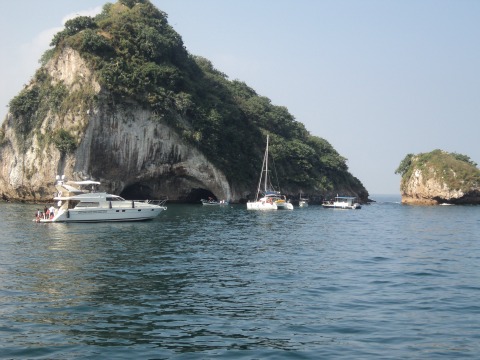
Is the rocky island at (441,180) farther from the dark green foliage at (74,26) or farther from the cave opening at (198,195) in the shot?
the dark green foliage at (74,26)

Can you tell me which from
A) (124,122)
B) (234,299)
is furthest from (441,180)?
(234,299)

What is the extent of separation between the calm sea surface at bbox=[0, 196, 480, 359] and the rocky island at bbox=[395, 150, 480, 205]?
70205mm

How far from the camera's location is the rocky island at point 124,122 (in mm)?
66500

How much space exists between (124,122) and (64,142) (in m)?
8.22

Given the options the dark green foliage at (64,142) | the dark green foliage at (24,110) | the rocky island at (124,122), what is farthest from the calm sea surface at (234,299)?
the dark green foliage at (24,110)

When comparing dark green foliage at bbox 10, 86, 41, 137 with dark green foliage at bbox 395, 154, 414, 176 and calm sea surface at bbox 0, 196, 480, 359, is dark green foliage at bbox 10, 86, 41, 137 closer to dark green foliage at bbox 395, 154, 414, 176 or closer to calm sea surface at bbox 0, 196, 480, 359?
calm sea surface at bbox 0, 196, 480, 359

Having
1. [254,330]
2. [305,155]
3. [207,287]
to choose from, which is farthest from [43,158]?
[254,330]

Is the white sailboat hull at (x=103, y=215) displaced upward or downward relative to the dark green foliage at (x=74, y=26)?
downward

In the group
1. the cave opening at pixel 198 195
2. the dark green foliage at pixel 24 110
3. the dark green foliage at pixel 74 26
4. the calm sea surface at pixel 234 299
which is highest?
the dark green foliage at pixel 74 26

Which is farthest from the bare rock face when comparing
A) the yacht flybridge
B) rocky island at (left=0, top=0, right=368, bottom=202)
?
the yacht flybridge

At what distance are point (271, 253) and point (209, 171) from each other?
48.3 m

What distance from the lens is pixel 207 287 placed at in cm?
1825

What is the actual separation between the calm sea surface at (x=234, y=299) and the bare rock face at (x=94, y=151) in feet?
116

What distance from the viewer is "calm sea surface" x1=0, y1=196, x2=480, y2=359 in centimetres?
1199
